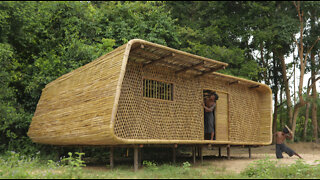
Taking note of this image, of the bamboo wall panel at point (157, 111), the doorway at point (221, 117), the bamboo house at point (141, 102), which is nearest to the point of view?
the bamboo house at point (141, 102)

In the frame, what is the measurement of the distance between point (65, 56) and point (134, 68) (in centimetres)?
577

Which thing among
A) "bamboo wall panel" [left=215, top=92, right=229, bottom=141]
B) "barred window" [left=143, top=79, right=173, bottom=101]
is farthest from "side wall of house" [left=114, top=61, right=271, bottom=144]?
"barred window" [left=143, top=79, right=173, bottom=101]

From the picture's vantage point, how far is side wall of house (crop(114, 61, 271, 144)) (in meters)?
7.43

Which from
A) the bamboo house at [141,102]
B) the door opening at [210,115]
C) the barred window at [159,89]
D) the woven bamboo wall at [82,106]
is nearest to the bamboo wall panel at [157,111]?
the bamboo house at [141,102]

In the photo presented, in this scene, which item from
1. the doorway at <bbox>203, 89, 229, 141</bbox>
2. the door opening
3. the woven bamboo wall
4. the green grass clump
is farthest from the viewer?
the doorway at <bbox>203, 89, 229, 141</bbox>

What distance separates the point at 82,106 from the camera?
7.84 metres

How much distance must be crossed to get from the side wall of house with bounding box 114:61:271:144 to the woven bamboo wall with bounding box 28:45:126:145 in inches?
17.6

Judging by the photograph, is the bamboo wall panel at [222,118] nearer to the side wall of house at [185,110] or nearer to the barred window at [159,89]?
the side wall of house at [185,110]

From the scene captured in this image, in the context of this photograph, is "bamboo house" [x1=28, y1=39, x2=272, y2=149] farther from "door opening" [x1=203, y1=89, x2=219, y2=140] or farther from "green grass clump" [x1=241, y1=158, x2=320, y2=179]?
"green grass clump" [x1=241, y1=158, x2=320, y2=179]

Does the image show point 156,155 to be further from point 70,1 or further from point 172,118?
point 70,1

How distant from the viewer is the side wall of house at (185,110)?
A: 7.43 meters

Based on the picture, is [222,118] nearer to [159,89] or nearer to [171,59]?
[159,89]

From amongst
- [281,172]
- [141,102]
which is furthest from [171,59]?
[281,172]

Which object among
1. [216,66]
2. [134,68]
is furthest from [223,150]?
[134,68]
